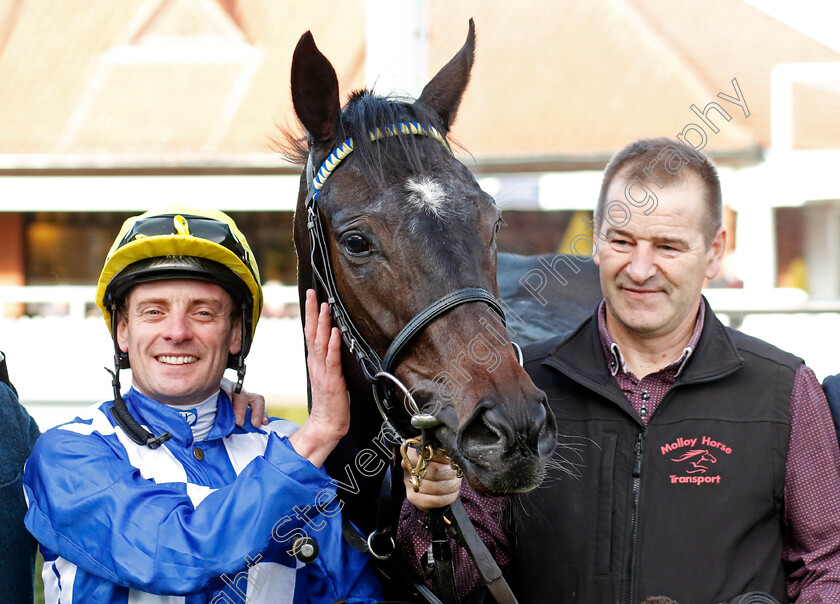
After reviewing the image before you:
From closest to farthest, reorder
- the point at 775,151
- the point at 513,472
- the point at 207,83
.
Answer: the point at 513,472 → the point at 775,151 → the point at 207,83

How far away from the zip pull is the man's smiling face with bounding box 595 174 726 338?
31 cm

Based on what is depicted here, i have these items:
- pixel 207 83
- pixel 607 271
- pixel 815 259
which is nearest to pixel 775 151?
pixel 815 259

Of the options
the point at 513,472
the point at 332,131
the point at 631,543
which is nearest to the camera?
the point at 513,472

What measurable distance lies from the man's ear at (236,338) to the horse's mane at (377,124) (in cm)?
60

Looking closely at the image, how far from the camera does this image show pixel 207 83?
15859 millimetres

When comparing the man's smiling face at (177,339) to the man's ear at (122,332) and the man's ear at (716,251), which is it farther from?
the man's ear at (716,251)

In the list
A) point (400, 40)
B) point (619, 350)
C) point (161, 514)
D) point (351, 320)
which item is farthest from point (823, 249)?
point (161, 514)

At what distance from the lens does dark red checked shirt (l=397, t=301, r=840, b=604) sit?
216 centimetres

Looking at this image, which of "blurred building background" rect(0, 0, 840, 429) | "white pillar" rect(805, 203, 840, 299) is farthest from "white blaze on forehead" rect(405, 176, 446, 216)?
"white pillar" rect(805, 203, 840, 299)

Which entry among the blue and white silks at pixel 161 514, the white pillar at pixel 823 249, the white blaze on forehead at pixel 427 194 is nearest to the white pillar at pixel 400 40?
the white blaze on forehead at pixel 427 194

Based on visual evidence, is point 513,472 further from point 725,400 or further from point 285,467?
point 725,400

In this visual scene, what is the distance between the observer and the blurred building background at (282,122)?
1262cm

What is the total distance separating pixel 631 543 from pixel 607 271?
2.55 feet

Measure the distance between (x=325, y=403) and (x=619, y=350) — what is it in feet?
2.94
